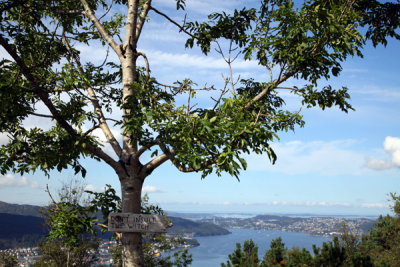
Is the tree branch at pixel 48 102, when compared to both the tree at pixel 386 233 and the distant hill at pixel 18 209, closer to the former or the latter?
the tree at pixel 386 233

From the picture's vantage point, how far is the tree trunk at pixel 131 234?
5.64m

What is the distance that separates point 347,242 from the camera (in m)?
18.1

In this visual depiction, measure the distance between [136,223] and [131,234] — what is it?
0.35 metres

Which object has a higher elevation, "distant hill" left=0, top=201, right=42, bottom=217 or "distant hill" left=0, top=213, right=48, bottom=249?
"distant hill" left=0, top=201, right=42, bottom=217

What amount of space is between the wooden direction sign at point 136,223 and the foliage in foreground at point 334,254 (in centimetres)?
945

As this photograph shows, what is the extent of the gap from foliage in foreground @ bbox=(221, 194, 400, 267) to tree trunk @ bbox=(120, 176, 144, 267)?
29.9 ft

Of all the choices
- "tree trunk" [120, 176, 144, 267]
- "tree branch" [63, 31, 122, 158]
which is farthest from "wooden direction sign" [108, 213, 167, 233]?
"tree branch" [63, 31, 122, 158]

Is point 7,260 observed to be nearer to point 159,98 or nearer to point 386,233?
point 159,98

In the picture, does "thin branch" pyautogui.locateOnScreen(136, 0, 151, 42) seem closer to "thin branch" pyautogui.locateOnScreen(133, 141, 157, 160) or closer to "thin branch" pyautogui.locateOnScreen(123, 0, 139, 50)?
"thin branch" pyautogui.locateOnScreen(123, 0, 139, 50)

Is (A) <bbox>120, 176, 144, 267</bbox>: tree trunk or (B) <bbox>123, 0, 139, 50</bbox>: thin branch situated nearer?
(A) <bbox>120, 176, 144, 267</bbox>: tree trunk

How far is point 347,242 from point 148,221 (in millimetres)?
16065

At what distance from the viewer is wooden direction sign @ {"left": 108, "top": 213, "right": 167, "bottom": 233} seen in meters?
5.36

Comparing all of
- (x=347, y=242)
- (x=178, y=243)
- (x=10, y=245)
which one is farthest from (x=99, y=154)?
(x=10, y=245)

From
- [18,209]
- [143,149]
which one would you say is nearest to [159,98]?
[143,149]
